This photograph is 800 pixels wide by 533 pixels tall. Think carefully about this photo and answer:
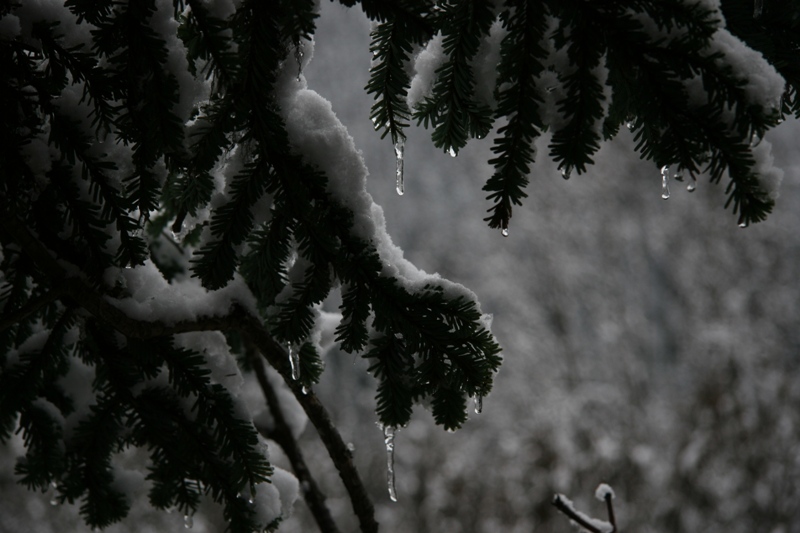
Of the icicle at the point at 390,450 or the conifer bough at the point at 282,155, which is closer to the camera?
the conifer bough at the point at 282,155

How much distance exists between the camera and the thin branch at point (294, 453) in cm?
173

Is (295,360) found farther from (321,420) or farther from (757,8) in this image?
(757,8)

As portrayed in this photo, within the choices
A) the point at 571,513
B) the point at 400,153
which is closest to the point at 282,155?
the point at 400,153

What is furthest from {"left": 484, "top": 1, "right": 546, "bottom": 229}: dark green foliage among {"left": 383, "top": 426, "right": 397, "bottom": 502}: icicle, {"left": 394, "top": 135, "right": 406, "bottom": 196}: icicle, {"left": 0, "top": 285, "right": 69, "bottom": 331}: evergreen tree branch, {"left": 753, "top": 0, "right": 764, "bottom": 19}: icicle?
{"left": 0, "top": 285, "right": 69, "bottom": 331}: evergreen tree branch

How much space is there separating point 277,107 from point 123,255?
374 mm

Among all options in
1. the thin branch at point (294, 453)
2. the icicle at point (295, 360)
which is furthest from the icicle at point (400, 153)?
the thin branch at point (294, 453)

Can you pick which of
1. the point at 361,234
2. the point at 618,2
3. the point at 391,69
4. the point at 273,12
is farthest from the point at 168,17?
the point at 618,2

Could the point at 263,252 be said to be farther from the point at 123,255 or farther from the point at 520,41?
the point at 520,41

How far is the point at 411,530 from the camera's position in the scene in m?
8.53

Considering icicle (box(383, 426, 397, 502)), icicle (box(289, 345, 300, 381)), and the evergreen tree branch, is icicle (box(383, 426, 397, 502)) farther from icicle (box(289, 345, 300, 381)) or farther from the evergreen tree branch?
the evergreen tree branch

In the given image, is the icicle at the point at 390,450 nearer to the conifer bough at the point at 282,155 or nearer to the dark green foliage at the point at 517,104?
the conifer bough at the point at 282,155

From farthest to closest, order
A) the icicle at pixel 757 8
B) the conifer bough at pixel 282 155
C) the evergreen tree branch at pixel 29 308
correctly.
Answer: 1. the evergreen tree branch at pixel 29 308
2. the icicle at pixel 757 8
3. the conifer bough at pixel 282 155

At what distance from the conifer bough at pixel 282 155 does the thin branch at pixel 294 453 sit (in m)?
0.26

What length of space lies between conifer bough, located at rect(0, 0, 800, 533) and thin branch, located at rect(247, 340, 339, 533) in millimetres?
264
